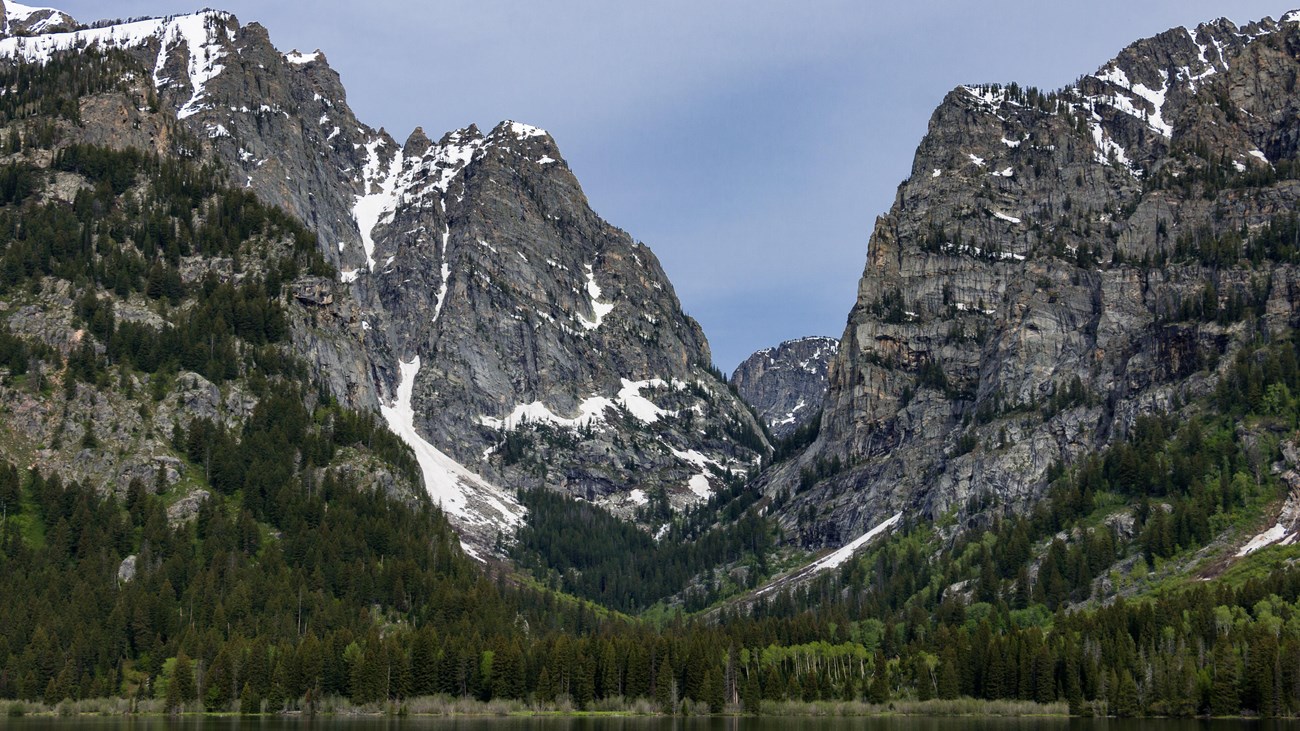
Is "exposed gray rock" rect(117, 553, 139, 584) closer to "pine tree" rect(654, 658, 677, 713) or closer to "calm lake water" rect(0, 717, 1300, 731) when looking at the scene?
"calm lake water" rect(0, 717, 1300, 731)

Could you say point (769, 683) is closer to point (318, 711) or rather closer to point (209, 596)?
point (318, 711)

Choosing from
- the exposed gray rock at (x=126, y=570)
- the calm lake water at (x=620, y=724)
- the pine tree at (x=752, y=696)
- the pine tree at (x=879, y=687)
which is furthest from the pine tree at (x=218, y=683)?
the pine tree at (x=879, y=687)

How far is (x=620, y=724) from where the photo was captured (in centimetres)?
14500

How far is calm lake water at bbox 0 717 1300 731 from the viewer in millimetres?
133500

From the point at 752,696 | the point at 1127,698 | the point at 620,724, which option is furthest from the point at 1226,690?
the point at 620,724

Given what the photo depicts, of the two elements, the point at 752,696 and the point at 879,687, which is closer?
the point at 752,696

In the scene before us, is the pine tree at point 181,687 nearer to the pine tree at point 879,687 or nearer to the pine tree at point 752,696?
the pine tree at point 752,696

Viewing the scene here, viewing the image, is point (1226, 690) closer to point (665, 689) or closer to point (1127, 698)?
point (1127, 698)

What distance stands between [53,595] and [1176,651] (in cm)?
13717

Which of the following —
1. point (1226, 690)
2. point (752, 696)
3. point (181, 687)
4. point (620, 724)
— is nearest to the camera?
point (620, 724)

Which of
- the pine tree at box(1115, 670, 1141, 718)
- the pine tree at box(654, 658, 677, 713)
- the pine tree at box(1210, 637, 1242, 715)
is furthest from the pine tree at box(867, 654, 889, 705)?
the pine tree at box(1210, 637, 1242, 715)

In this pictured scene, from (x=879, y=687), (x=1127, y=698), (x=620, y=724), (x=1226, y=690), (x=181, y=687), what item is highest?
(x=181, y=687)

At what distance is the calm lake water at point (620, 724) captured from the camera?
13350cm

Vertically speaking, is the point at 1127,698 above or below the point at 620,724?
above
